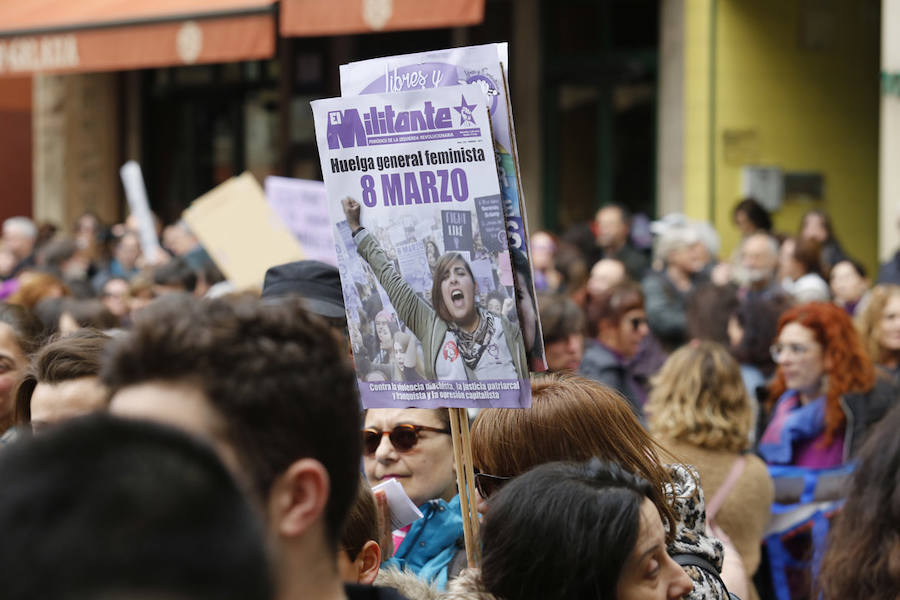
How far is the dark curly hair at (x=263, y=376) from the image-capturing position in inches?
58.6

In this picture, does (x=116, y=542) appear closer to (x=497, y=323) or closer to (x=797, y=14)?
(x=497, y=323)

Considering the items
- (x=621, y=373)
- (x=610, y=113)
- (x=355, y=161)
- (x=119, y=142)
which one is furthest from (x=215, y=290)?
(x=119, y=142)

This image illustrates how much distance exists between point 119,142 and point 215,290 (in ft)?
39.0

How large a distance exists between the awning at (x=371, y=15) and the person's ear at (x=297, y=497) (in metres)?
9.94

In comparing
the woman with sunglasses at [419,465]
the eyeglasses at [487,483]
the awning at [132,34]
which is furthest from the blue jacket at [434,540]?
the awning at [132,34]

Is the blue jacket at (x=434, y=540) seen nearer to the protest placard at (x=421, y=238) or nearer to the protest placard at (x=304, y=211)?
the protest placard at (x=421, y=238)

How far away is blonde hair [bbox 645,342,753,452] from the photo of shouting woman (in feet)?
7.65

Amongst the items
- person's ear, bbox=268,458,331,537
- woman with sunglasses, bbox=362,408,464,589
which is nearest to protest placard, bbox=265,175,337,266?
woman with sunglasses, bbox=362,408,464,589

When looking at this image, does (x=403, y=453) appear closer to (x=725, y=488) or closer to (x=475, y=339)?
Answer: (x=475, y=339)

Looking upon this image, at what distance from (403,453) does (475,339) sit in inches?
32.7

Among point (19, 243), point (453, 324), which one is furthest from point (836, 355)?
point (19, 243)

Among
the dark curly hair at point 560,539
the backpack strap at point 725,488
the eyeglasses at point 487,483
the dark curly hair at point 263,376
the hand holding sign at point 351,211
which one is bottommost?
the backpack strap at point 725,488

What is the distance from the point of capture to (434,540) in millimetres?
3258

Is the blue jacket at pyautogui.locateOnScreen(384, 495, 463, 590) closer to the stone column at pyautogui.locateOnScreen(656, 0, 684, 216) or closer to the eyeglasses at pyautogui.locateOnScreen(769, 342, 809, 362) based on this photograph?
the eyeglasses at pyautogui.locateOnScreen(769, 342, 809, 362)
